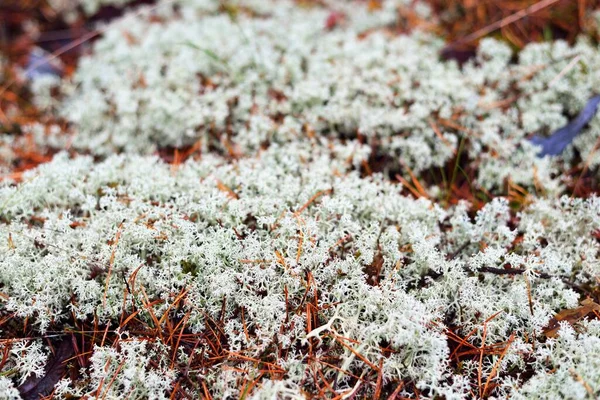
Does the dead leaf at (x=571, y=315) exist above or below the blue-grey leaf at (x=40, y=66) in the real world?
below

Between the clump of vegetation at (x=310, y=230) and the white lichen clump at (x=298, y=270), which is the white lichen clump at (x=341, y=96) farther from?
the white lichen clump at (x=298, y=270)

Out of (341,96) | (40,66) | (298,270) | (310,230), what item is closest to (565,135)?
(341,96)

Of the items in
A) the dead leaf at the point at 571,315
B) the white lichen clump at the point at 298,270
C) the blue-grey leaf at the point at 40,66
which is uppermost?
the blue-grey leaf at the point at 40,66

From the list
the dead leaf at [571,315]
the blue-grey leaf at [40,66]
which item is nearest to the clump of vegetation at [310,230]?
the dead leaf at [571,315]

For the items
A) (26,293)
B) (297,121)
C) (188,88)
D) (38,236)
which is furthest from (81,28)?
(26,293)

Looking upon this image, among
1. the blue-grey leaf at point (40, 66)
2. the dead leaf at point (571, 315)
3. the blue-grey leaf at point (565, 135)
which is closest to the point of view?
the dead leaf at point (571, 315)

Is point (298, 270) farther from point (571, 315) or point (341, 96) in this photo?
point (341, 96)
